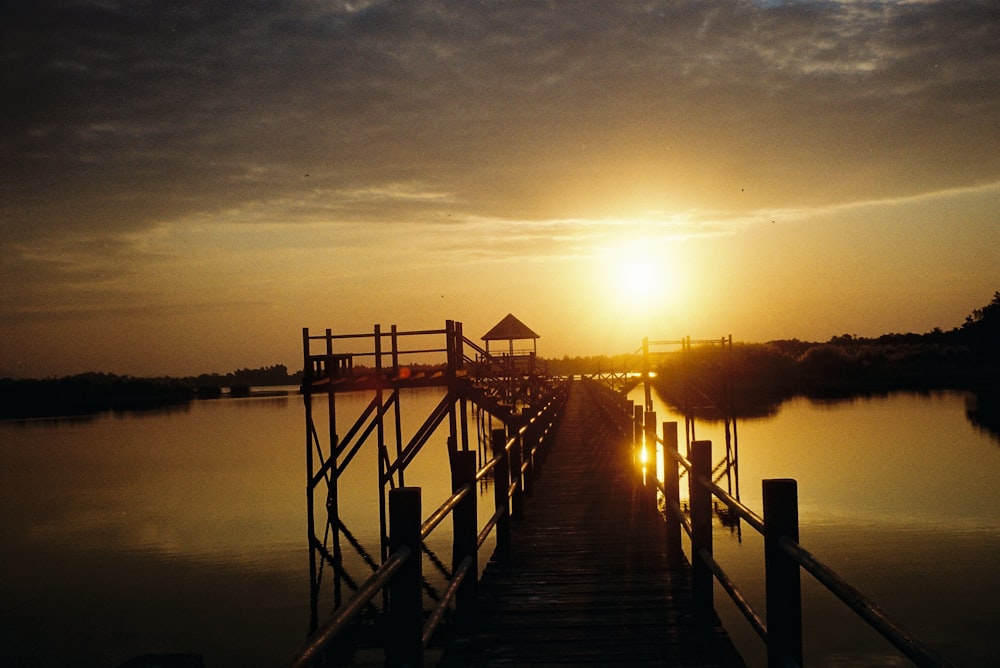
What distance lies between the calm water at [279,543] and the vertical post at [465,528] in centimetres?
773

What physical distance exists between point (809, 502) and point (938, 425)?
73.0ft

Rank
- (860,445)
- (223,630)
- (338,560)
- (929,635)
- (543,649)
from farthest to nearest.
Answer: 1. (860,445)
2. (338,560)
3. (223,630)
4. (929,635)
5. (543,649)

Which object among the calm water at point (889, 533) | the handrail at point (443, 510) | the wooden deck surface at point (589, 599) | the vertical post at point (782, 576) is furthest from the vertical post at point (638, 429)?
the vertical post at point (782, 576)

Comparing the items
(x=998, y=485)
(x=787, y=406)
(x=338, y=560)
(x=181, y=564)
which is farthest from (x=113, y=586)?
(x=787, y=406)

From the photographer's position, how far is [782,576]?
464 cm

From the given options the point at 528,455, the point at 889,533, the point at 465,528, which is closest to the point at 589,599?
the point at 465,528

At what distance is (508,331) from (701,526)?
122 feet

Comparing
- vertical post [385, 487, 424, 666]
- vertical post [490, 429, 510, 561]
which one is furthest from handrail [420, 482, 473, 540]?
vertical post [490, 429, 510, 561]

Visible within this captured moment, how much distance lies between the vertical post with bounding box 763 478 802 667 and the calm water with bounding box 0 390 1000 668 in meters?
8.93

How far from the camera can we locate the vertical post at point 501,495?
9.26m

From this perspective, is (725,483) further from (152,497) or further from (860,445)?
(152,497)

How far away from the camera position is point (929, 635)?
1342 cm

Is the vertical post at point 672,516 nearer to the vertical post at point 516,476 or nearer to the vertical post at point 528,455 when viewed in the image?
the vertical post at point 516,476

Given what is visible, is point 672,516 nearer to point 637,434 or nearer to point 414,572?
point 414,572
